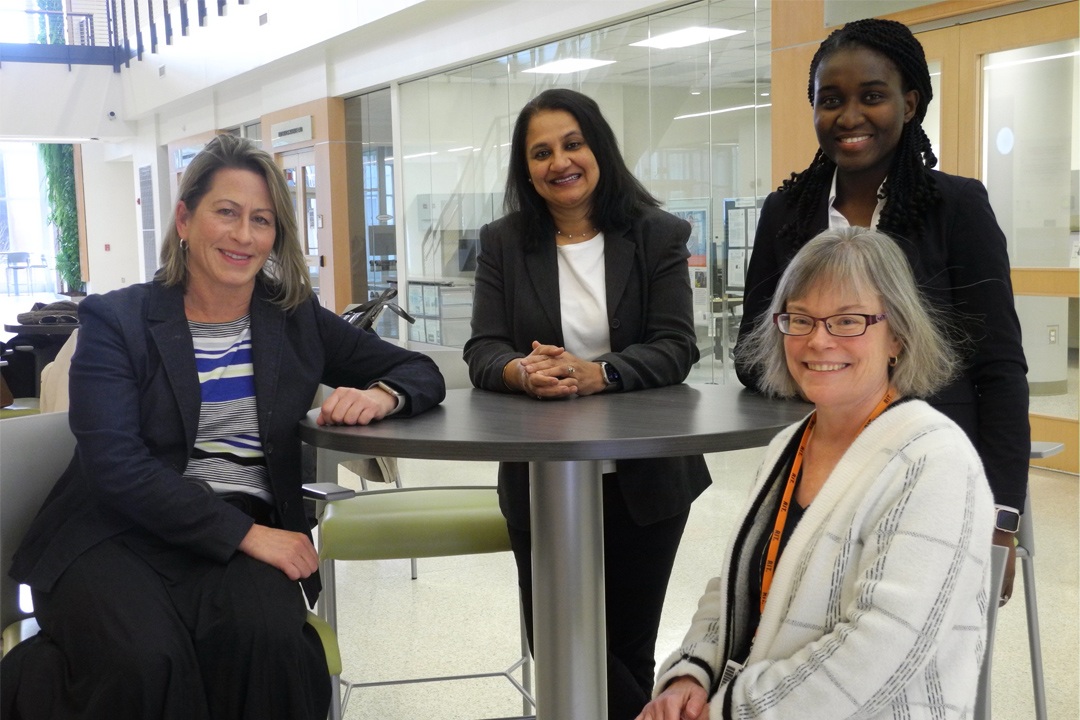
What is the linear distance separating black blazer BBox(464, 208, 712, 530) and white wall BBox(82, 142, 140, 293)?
21098 mm

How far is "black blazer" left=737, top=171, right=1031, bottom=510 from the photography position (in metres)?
1.59

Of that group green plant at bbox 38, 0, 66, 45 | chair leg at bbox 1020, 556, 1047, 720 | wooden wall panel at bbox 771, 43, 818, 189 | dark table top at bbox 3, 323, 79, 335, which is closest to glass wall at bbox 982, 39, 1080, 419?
wooden wall panel at bbox 771, 43, 818, 189

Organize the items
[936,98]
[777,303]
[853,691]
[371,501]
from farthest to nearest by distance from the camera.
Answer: [936,98] → [371,501] → [777,303] → [853,691]

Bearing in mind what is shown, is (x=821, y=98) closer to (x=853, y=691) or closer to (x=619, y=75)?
(x=853, y=691)

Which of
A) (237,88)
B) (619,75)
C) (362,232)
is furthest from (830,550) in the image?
(237,88)

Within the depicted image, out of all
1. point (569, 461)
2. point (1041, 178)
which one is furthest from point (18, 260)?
point (569, 461)

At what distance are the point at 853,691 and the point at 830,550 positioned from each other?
0.16 m

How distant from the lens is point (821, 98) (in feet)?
5.80

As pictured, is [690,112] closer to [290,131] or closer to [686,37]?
[686,37]

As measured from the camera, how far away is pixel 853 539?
1.17 metres

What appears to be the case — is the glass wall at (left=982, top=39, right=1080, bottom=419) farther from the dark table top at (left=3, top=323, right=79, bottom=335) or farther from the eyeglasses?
the dark table top at (left=3, top=323, right=79, bottom=335)

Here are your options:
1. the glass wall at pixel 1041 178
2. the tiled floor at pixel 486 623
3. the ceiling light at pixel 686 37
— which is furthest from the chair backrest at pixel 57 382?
the ceiling light at pixel 686 37

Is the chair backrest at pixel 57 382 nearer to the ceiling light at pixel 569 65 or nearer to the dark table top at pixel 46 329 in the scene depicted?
the dark table top at pixel 46 329

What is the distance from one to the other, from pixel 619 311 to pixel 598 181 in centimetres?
29
